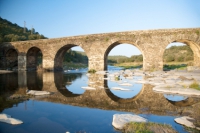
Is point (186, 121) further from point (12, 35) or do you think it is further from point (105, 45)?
point (12, 35)

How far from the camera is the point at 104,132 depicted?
9.48 ft

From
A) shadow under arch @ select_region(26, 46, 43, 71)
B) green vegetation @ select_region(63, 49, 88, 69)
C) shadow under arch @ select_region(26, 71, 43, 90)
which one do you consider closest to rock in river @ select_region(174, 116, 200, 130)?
shadow under arch @ select_region(26, 71, 43, 90)

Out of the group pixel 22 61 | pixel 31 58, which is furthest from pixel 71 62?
pixel 22 61

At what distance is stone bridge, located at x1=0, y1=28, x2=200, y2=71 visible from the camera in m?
15.5

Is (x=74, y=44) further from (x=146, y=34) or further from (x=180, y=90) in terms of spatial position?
(x=180, y=90)

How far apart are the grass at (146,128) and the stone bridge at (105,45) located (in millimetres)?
13924

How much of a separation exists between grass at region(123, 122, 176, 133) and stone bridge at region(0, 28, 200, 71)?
45.7 feet

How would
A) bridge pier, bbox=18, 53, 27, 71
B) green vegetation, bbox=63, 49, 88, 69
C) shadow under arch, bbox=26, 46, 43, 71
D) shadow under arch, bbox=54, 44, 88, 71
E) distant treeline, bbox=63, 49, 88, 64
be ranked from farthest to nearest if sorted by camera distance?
distant treeline, bbox=63, 49, 88, 64 → green vegetation, bbox=63, 49, 88, 69 → shadow under arch, bbox=26, 46, 43, 71 → bridge pier, bbox=18, 53, 27, 71 → shadow under arch, bbox=54, 44, 88, 71

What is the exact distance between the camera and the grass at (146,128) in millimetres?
2731

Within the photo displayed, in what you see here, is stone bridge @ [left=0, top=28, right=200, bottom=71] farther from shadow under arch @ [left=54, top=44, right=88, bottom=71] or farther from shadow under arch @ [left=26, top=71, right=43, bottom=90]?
shadow under arch @ [left=26, top=71, right=43, bottom=90]

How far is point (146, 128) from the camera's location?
2.82 meters

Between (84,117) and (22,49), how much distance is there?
2144 cm

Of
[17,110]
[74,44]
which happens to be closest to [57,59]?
[74,44]

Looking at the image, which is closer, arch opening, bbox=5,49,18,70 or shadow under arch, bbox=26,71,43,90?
shadow under arch, bbox=26,71,43,90
